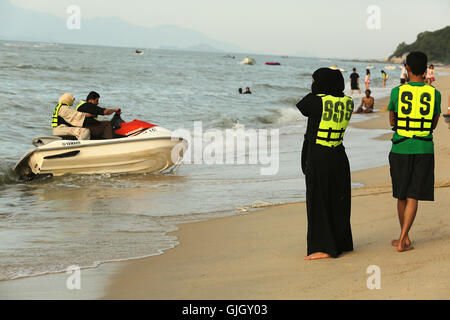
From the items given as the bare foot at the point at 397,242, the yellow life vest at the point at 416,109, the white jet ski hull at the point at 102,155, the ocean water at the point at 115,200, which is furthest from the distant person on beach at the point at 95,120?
the yellow life vest at the point at 416,109

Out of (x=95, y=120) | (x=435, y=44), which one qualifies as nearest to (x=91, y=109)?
(x=95, y=120)

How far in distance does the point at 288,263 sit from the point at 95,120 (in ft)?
23.2

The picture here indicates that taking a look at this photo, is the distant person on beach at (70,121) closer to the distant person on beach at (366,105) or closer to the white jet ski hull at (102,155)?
the white jet ski hull at (102,155)

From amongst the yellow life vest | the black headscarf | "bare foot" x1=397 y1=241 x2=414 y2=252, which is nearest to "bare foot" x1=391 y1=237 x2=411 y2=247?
→ "bare foot" x1=397 y1=241 x2=414 y2=252

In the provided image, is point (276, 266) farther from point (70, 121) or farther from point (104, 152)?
point (70, 121)

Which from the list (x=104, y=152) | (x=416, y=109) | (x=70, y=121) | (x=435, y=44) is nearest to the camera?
(x=416, y=109)

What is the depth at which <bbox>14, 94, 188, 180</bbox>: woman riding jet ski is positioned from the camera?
1134 cm

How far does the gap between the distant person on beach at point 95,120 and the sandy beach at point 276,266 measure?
4.48 metres

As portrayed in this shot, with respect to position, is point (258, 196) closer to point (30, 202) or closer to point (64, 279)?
point (30, 202)

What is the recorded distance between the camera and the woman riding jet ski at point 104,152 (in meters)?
11.3

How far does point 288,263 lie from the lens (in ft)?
17.0

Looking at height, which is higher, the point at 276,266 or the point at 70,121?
the point at 70,121
